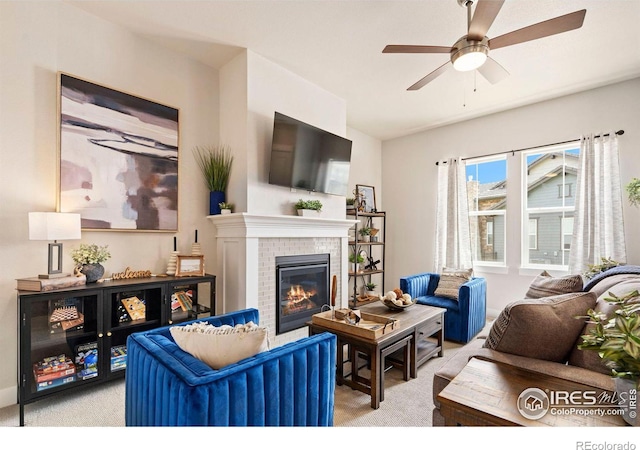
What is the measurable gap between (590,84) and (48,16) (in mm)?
5350

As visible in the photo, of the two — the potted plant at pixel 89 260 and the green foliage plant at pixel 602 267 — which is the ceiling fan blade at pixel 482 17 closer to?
the green foliage plant at pixel 602 267

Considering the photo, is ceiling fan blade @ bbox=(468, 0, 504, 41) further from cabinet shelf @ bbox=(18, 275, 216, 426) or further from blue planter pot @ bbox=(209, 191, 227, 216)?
cabinet shelf @ bbox=(18, 275, 216, 426)

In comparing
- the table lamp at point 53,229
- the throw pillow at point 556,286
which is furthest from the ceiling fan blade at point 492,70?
the table lamp at point 53,229

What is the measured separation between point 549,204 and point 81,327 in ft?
17.1

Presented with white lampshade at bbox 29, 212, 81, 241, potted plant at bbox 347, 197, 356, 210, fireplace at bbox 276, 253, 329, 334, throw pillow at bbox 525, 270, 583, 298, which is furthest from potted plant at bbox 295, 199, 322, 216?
throw pillow at bbox 525, 270, 583, 298

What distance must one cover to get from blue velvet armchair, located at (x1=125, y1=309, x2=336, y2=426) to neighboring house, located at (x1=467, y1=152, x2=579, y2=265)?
3831 millimetres

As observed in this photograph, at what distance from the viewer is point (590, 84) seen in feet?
11.6

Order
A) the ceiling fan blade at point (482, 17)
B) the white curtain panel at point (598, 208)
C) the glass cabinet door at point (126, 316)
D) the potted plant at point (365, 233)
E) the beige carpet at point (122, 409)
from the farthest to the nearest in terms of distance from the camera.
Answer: the potted plant at point (365, 233) → the white curtain panel at point (598, 208) → the glass cabinet door at point (126, 316) → the beige carpet at point (122, 409) → the ceiling fan blade at point (482, 17)

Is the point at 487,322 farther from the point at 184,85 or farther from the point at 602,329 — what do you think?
the point at 184,85

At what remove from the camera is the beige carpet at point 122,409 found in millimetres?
1974

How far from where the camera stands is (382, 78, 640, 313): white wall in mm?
3439

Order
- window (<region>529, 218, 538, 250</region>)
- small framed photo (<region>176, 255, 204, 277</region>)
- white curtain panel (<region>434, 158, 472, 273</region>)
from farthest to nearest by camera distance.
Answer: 1. white curtain panel (<region>434, 158, 472, 273</region>)
2. window (<region>529, 218, 538, 250</region>)
3. small framed photo (<region>176, 255, 204, 277</region>)

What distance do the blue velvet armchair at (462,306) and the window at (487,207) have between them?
3.35ft
